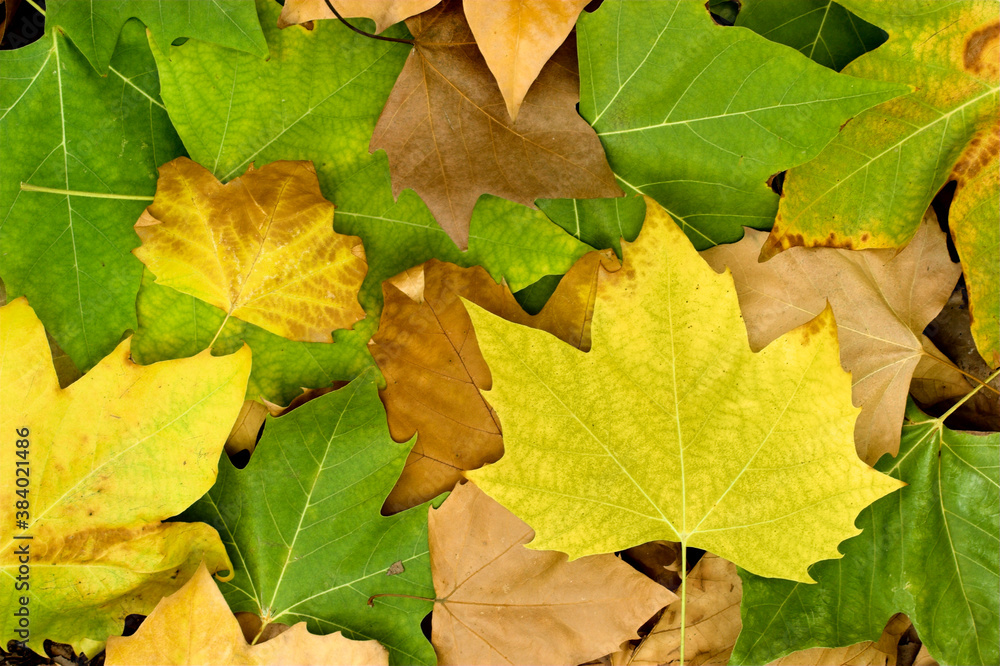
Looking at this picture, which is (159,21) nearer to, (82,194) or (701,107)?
(82,194)

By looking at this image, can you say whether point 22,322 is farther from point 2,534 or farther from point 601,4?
point 601,4

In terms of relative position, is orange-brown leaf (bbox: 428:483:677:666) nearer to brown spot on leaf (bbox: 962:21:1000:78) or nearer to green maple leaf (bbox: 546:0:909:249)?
green maple leaf (bbox: 546:0:909:249)

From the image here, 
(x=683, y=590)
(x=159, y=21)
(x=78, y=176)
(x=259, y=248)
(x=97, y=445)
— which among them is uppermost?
(x=159, y=21)

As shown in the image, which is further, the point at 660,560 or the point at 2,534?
the point at 660,560

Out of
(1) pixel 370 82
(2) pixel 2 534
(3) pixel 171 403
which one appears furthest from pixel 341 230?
(2) pixel 2 534

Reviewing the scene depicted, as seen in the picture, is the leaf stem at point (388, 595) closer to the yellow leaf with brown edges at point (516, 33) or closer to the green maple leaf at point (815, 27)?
the yellow leaf with brown edges at point (516, 33)

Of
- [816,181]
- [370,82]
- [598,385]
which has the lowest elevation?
[598,385]

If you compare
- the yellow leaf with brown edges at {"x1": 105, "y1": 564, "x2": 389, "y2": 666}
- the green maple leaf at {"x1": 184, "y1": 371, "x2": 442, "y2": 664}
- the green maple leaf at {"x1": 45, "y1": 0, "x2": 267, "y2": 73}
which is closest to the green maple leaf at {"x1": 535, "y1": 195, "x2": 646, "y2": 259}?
the green maple leaf at {"x1": 184, "y1": 371, "x2": 442, "y2": 664}

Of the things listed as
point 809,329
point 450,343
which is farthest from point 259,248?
point 809,329
